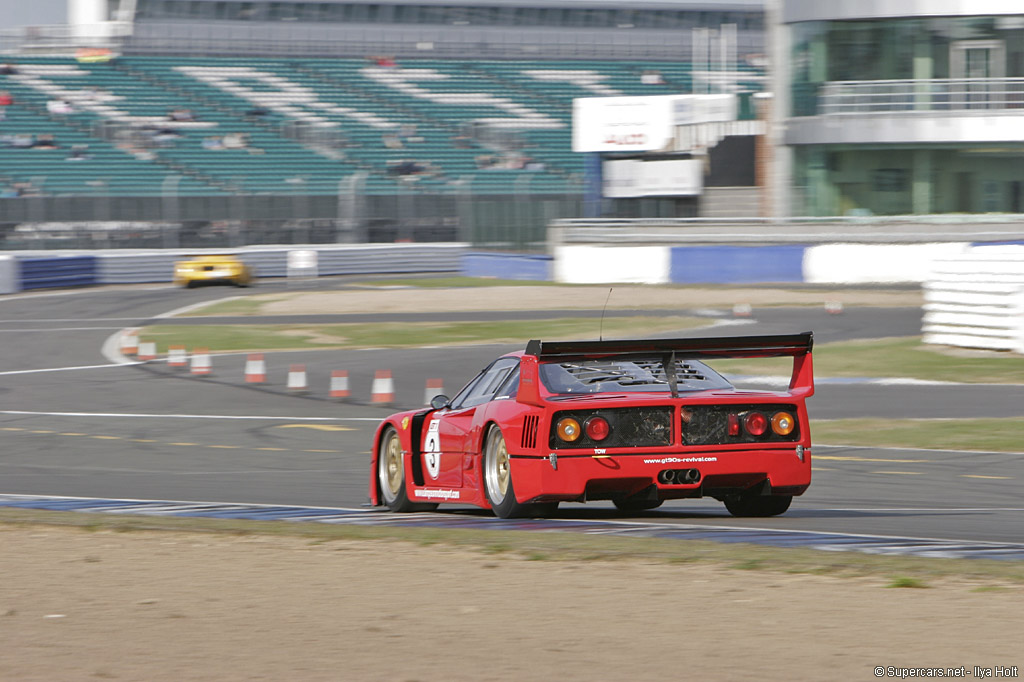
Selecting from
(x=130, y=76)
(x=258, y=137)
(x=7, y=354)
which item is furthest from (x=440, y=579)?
(x=130, y=76)

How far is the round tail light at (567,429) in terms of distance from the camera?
8.05 m

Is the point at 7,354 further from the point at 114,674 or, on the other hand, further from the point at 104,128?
the point at 104,128

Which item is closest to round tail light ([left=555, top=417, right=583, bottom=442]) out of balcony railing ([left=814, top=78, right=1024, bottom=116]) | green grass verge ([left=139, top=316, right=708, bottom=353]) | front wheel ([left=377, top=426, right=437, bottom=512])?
front wheel ([left=377, top=426, right=437, bottom=512])

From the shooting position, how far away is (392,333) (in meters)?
27.8

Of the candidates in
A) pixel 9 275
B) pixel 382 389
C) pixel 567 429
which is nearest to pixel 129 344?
pixel 382 389

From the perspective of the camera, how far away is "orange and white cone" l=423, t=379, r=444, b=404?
18491 mm

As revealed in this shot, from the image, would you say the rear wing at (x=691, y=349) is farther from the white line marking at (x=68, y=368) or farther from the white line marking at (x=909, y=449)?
the white line marking at (x=68, y=368)

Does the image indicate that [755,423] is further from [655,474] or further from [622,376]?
[622,376]

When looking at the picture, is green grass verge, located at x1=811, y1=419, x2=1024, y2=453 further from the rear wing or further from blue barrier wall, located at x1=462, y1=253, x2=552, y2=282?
blue barrier wall, located at x1=462, y1=253, x2=552, y2=282

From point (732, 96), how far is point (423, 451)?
44027 mm

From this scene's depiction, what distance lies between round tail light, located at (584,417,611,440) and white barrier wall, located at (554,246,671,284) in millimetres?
32106

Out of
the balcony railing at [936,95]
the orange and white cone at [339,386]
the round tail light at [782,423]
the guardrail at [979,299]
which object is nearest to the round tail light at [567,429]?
the round tail light at [782,423]

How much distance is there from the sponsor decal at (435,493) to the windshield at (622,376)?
1.09m

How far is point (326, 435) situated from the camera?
15492 millimetres
